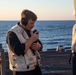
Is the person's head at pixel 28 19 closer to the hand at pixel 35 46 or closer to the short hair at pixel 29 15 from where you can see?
the short hair at pixel 29 15

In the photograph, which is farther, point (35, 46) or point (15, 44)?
point (35, 46)

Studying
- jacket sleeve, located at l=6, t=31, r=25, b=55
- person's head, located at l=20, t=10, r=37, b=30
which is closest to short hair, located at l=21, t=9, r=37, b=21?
person's head, located at l=20, t=10, r=37, b=30

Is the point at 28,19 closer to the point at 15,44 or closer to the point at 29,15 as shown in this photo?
the point at 29,15

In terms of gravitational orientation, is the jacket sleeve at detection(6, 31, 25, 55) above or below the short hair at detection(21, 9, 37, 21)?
below

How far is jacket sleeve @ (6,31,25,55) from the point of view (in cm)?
437

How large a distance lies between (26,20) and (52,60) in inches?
298

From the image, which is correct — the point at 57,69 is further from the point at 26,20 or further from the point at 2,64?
the point at 26,20

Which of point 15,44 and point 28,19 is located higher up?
point 28,19

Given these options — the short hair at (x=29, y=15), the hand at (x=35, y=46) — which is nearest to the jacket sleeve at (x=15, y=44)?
the hand at (x=35, y=46)

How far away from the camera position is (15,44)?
4.38 meters

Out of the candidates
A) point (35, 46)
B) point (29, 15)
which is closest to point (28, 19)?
point (29, 15)

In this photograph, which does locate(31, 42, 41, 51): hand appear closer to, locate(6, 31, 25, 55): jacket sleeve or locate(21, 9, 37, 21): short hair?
locate(6, 31, 25, 55): jacket sleeve

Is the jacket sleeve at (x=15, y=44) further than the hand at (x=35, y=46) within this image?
No

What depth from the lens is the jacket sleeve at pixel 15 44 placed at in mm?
4371
